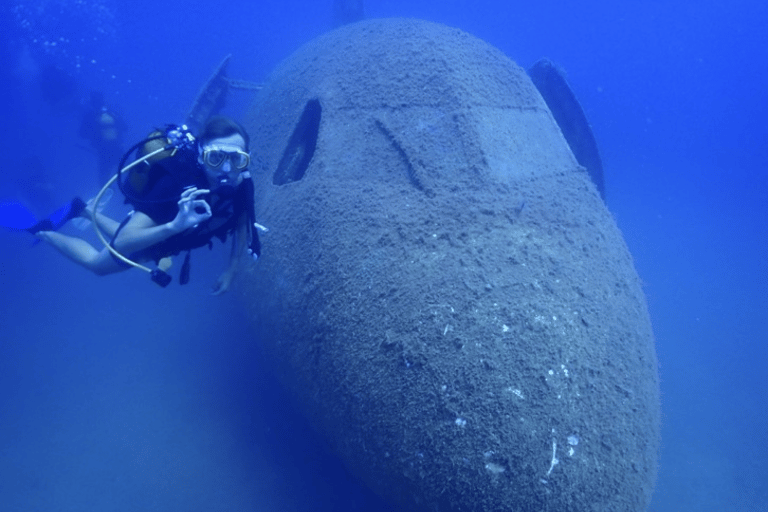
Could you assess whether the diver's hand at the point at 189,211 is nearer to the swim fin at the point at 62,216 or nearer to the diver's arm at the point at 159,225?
the diver's arm at the point at 159,225

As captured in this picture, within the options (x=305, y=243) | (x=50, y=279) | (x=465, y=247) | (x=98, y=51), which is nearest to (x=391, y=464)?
(x=465, y=247)

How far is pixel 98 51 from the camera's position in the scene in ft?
68.8

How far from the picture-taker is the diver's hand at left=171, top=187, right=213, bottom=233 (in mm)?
2994

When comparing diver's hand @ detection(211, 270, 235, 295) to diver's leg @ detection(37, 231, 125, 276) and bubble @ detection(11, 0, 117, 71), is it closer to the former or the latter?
diver's leg @ detection(37, 231, 125, 276)

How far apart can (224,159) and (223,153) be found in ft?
0.14

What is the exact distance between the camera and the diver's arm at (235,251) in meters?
3.79

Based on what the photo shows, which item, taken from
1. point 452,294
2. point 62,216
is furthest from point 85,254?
point 452,294

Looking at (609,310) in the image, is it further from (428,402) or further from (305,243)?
(305,243)

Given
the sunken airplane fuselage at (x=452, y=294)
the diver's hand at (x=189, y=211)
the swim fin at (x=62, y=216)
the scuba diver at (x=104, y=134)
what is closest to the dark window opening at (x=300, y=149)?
the sunken airplane fuselage at (x=452, y=294)

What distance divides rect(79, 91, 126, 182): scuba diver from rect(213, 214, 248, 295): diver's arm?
331 inches

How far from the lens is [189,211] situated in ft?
9.84

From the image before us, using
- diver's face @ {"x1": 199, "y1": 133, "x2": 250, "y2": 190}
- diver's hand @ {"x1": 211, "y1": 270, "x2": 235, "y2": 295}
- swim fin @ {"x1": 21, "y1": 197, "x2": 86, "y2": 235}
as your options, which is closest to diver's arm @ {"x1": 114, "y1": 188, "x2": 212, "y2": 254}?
diver's face @ {"x1": 199, "y1": 133, "x2": 250, "y2": 190}

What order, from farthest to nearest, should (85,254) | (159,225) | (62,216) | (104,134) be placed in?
(104,134) < (62,216) < (85,254) < (159,225)

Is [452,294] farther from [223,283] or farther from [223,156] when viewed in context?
[223,283]
